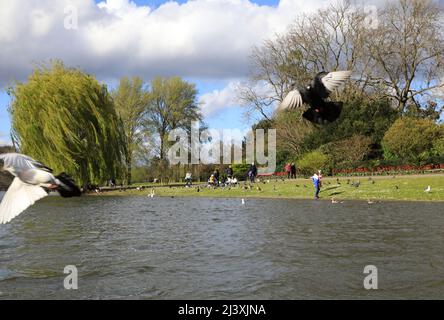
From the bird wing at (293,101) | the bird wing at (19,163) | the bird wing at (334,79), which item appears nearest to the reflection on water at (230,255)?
the bird wing at (293,101)

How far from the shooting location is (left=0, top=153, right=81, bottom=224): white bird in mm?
5559

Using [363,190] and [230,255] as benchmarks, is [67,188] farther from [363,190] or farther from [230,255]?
[363,190]

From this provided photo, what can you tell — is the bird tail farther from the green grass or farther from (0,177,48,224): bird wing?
the green grass

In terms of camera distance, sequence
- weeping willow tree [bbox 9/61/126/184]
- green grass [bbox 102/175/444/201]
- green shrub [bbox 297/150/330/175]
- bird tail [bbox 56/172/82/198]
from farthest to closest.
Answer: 1. green shrub [bbox 297/150/330/175]
2. weeping willow tree [bbox 9/61/126/184]
3. green grass [bbox 102/175/444/201]
4. bird tail [bbox 56/172/82/198]

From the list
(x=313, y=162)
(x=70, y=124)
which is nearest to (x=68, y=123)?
(x=70, y=124)

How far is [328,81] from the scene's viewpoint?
6973mm

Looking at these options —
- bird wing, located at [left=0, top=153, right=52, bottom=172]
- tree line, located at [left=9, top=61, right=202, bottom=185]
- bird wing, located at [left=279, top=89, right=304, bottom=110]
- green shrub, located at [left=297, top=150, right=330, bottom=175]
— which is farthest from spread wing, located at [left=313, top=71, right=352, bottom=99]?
green shrub, located at [left=297, top=150, right=330, bottom=175]

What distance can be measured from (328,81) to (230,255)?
25.7 feet

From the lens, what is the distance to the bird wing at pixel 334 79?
686 centimetres
